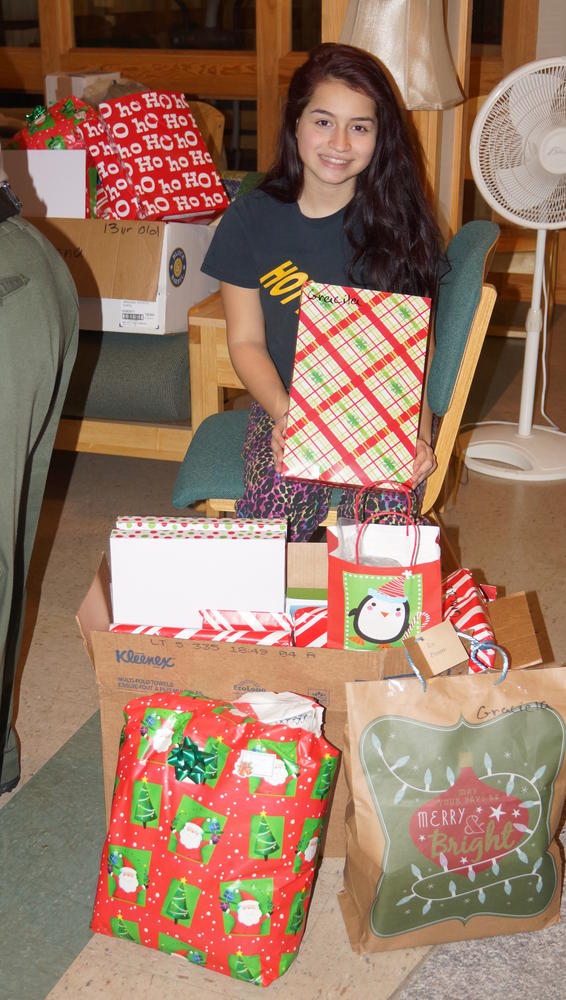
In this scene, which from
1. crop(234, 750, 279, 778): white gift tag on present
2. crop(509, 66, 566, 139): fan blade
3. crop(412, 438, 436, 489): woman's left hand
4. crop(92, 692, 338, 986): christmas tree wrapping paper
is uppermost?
crop(509, 66, 566, 139): fan blade

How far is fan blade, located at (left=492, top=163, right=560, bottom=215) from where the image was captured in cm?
313

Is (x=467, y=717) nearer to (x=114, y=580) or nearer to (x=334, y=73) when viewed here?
(x=114, y=580)

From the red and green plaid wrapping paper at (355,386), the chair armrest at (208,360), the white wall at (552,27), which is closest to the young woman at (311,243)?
the red and green plaid wrapping paper at (355,386)

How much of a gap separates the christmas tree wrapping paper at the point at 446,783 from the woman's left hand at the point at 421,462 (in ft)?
1.94

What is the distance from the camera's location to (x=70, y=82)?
12.6 feet

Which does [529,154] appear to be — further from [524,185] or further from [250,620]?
[250,620]

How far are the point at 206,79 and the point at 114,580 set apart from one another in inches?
166

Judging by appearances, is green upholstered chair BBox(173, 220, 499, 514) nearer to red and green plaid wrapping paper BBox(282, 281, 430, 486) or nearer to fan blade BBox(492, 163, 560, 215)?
red and green plaid wrapping paper BBox(282, 281, 430, 486)

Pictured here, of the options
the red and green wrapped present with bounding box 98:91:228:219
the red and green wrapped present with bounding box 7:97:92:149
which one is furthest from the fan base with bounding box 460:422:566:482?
the red and green wrapped present with bounding box 7:97:92:149

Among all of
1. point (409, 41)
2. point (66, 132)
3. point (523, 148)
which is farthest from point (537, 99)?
point (66, 132)

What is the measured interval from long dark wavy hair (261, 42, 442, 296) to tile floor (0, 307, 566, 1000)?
3.10ft

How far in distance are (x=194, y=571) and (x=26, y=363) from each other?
0.43 m

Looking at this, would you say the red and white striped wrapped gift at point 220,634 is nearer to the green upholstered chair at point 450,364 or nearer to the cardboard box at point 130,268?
the green upholstered chair at point 450,364

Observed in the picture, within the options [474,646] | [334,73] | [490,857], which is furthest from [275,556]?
[334,73]
